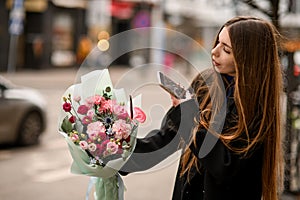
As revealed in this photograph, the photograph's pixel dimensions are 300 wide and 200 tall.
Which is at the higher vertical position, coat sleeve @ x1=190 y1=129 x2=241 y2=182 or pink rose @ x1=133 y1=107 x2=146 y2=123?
pink rose @ x1=133 y1=107 x2=146 y2=123

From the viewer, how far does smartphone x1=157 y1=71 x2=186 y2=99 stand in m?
2.09

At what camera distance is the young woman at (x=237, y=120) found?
6.44ft

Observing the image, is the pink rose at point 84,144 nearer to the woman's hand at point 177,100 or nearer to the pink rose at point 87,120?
the pink rose at point 87,120

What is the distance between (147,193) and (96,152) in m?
4.08

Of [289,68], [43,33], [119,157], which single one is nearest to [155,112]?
[119,157]

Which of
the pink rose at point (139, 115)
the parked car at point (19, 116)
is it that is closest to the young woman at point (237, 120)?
the pink rose at point (139, 115)

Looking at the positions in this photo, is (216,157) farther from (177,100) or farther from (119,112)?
(119,112)

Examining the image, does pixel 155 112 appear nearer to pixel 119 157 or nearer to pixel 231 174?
pixel 119 157

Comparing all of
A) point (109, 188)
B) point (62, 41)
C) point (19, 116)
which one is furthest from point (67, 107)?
point (62, 41)

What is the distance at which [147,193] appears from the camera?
608cm

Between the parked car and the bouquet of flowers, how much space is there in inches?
254

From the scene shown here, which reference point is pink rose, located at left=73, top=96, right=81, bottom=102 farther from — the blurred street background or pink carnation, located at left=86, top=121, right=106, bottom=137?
the blurred street background

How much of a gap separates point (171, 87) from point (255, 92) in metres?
0.34

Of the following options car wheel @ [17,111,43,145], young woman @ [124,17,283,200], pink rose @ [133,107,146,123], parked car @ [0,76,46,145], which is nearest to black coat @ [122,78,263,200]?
young woman @ [124,17,283,200]
